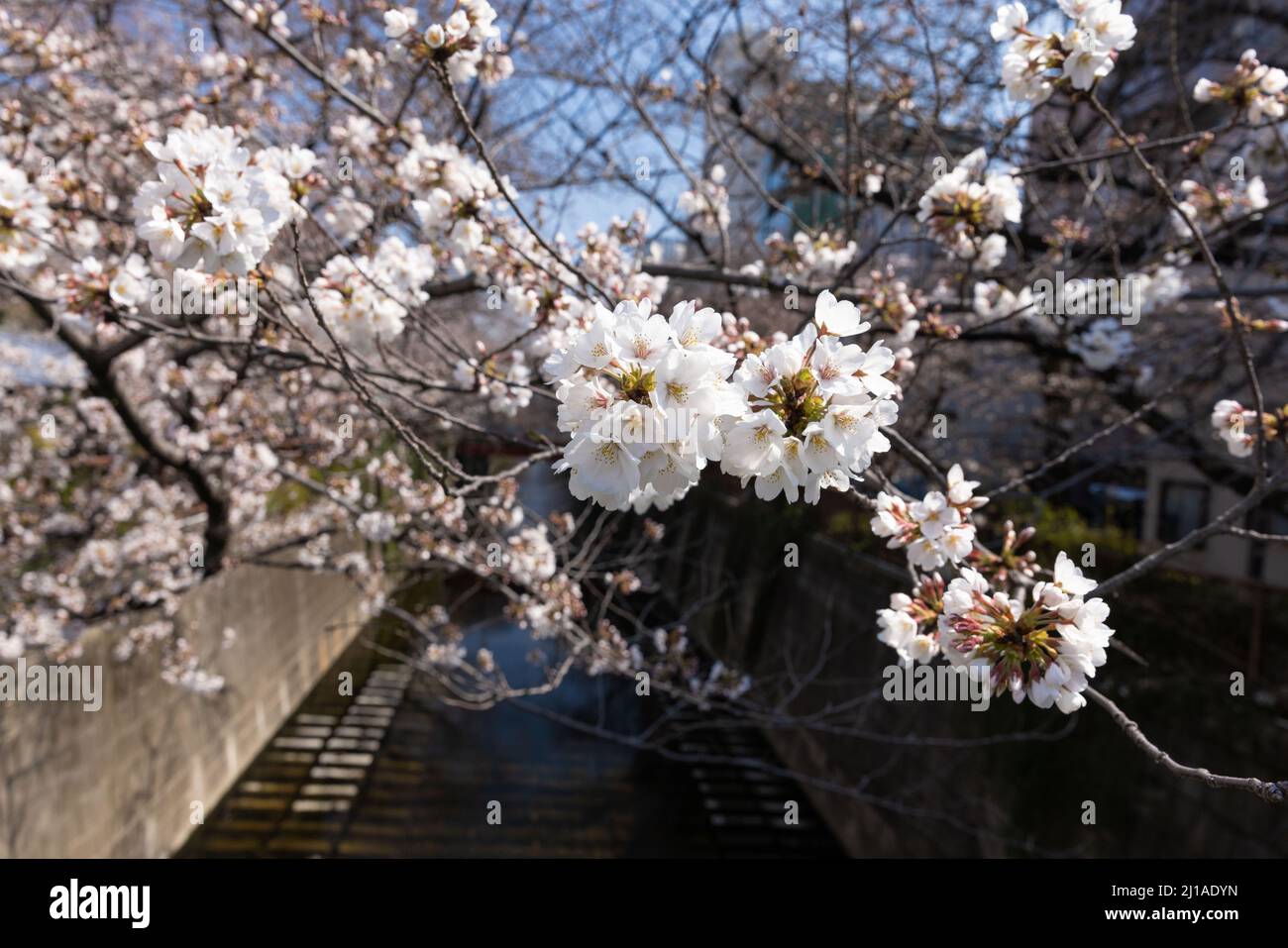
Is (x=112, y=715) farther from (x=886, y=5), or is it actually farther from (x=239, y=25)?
(x=886, y=5)

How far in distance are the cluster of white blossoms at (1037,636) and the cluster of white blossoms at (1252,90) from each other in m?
1.78

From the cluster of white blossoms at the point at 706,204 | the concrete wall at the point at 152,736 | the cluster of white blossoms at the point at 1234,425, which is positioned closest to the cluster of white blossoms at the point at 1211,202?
the cluster of white blossoms at the point at 1234,425

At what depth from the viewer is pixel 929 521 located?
1.52 m

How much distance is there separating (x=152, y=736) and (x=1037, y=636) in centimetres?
625

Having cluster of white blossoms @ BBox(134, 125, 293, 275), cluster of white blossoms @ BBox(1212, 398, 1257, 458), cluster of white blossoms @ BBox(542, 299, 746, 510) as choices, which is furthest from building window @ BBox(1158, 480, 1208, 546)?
cluster of white blossoms @ BBox(134, 125, 293, 275)

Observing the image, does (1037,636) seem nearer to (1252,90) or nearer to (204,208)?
(204,208)

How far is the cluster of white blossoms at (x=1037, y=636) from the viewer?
1.14 meters

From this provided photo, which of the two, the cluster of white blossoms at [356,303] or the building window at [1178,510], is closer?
the cluster of white blossoms at [356,303]

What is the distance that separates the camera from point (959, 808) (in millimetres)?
5684

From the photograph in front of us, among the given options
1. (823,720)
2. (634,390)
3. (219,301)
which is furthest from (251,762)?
(634,390)

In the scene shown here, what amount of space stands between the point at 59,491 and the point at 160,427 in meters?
1.19

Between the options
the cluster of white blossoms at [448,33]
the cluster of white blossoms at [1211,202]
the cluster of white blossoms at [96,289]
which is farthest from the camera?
the cluster of white blossoms at [1211,202]

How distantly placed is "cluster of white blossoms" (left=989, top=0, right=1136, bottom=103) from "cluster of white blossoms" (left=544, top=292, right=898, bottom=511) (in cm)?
124

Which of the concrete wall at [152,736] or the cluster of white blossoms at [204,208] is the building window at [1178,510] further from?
the cluster of white blossoms at [204,208]
